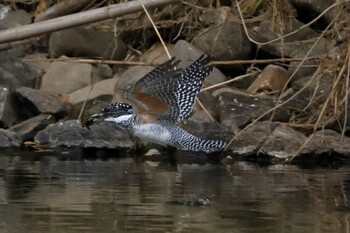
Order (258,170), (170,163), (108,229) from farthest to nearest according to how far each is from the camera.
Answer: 1. (170,163)
2. (258,170)
3. (108,229)

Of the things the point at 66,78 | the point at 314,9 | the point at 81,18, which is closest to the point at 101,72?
the point at 66,78

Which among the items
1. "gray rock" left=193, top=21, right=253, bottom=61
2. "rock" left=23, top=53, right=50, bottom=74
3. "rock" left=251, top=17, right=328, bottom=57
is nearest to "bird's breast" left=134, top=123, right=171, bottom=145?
"rock" left=251, top=17, right=328, bottom=57

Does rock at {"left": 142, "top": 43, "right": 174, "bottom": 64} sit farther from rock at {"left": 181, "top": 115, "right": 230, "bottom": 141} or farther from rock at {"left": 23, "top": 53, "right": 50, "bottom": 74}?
rock at {"left": 181, "top": 115, "right": 230, "bottom": 141}

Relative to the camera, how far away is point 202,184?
769 cm

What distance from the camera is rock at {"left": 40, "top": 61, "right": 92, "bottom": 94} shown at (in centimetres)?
1104

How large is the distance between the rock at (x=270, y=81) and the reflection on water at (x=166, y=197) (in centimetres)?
167

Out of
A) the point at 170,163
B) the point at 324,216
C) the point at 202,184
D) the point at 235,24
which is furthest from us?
the point at 235,24

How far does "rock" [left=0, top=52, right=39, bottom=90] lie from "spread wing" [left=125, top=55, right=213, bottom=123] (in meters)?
2.89

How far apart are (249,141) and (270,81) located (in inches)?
55.5

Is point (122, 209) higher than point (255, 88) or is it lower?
lower

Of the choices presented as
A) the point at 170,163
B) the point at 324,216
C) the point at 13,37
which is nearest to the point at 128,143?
the point at 170,163

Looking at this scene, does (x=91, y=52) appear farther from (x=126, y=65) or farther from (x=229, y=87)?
(x=229, y=87)

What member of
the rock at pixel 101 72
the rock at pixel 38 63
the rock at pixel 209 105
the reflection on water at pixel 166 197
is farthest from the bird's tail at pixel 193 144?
the rock at pixel 38 63

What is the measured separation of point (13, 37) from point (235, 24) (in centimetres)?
290
